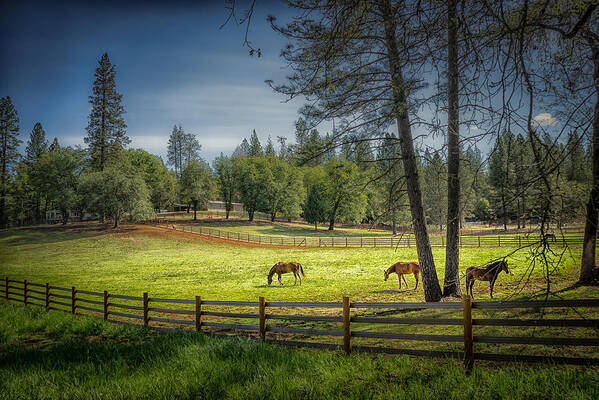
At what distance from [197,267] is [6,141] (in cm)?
5010

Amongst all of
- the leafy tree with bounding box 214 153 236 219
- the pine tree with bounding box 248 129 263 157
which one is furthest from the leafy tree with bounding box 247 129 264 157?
the leafy tree with bounding box 214 153 236 219

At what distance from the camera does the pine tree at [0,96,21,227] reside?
174 feet

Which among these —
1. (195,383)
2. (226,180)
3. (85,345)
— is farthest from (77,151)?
(195,383)

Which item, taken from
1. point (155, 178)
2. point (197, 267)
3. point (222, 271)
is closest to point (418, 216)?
point (222, 271)

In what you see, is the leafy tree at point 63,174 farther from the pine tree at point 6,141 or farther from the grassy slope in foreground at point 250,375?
the grassy slope in foreground at point 250,375

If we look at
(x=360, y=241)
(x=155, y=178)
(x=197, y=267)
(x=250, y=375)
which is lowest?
(x=197, y=267)

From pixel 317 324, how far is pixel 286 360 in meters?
3.91

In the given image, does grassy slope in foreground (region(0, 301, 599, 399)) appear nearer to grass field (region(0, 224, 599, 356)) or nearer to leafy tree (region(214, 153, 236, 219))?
grass field (region(0, 224, 599, 356))

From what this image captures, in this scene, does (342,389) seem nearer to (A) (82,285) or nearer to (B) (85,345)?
(B) (85,345)

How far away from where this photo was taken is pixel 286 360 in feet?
18.8

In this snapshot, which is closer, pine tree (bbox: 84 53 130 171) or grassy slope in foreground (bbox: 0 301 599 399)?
grassy slope in foreground (bbox: 0 301 599 399)

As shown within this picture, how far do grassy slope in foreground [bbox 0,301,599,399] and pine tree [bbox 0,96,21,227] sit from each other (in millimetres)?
62538

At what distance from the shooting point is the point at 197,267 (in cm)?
2672

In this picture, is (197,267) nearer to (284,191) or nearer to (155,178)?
(284,191)
